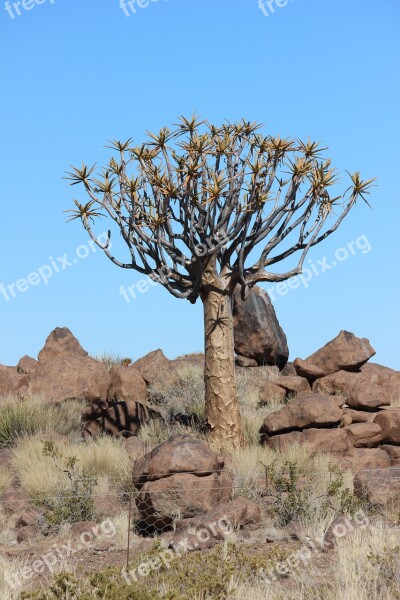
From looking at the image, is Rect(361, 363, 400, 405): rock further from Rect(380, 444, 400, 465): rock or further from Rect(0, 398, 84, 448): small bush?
Rect(0, 398, 84, 448): small bush

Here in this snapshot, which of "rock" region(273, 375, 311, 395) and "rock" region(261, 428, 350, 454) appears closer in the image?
"rock" region(261, 428, 350, 454)

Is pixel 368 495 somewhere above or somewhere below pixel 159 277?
below

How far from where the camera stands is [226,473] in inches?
457

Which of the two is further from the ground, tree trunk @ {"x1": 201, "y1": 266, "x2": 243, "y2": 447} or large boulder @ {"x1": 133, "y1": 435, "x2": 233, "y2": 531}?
tree trunk @ {"x1": 201, "y1": 266, "x2": 243, "y2": 447}

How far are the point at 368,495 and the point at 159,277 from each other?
5.53 meters

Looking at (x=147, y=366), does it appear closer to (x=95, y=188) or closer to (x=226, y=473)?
(x=95, y=188)

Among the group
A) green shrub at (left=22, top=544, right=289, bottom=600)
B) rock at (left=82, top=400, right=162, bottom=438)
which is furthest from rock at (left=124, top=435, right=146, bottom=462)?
green shrub at (left=22, top=544, right=289, bottom=600)

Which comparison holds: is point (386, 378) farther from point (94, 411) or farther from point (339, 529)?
point (339, 529)

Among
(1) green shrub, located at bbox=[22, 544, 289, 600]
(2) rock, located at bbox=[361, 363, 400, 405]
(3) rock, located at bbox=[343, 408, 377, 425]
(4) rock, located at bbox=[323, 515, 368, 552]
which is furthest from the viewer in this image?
(2) rock, located at bbox=[361, 363, 400, 405]

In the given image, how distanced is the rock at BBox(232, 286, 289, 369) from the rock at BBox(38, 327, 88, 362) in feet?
A: 14.2

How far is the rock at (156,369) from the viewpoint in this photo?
19.6m

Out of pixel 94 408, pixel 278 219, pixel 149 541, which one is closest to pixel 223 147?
pixel 278 219

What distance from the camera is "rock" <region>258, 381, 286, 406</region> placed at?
18.5 meters

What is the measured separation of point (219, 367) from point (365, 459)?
2856 millimetres
